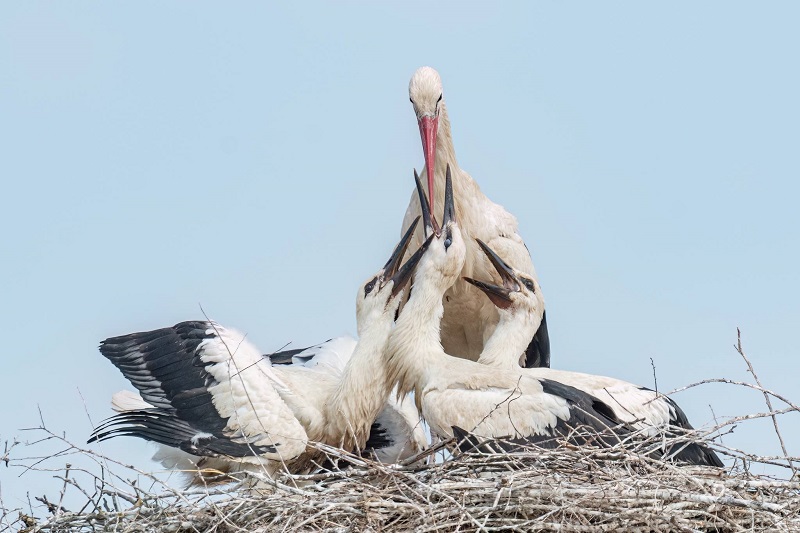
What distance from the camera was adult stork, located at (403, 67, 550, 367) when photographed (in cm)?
667

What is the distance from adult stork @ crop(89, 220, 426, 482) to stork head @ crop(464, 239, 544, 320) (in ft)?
1.55

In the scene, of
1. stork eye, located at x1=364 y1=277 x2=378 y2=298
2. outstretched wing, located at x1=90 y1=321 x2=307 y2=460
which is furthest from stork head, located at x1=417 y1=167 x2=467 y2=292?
outstretched wing, located at x1=90 y1=321 x2=307 y2=460

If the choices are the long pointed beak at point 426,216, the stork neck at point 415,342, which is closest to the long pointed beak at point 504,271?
the long pointed beak at point 426,216

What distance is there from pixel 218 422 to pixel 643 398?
182cm

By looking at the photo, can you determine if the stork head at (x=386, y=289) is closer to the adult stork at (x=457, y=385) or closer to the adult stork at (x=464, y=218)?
the adult stork at (x=457, y=385)

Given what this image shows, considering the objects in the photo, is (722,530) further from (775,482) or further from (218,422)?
(218,422)

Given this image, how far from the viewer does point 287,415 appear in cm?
579

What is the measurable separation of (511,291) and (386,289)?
0.66 m

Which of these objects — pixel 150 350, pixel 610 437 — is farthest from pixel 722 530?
pixel 150 350

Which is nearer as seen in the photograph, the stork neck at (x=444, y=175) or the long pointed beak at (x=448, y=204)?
the long pointed beak at (x=448, y=204)

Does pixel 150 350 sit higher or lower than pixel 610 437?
higher

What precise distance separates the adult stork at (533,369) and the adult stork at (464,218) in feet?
0.28

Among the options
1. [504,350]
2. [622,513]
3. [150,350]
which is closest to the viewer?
[622,513]

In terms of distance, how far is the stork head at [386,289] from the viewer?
6.25 metres
